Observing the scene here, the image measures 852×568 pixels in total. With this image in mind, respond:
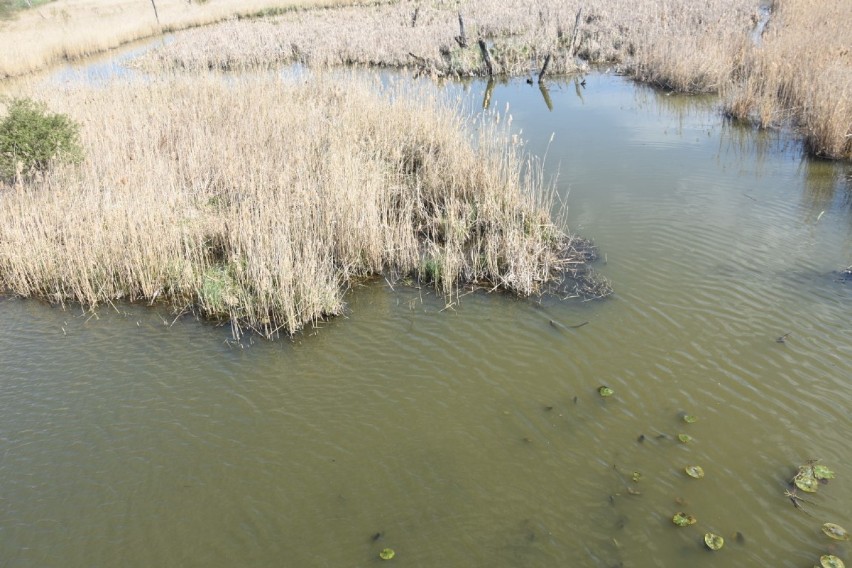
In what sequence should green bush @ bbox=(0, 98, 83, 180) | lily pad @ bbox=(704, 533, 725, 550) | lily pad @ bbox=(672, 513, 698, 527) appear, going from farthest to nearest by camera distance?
1. green bush @ bbox=(0, 98, 83, 180)
2. lily pad @ bbox=(672, 513, 698, 527)
3. lily pad @ bbox=(704, 533, 725, 550)

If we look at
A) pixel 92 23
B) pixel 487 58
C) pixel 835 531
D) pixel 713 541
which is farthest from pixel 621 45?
pixel 92 23

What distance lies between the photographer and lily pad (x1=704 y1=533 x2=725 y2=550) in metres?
3.54

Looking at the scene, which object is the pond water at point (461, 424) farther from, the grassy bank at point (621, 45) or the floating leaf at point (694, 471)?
the grassy bank at point (621, 45)

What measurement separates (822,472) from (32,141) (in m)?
9.69

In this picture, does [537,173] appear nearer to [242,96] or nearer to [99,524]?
[242,96]

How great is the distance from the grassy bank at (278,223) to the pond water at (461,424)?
366mm

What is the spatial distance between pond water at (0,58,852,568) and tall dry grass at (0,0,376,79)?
20957mm

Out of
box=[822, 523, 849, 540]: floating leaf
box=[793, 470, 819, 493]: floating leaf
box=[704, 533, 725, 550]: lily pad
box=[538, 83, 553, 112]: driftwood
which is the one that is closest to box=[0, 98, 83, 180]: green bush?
box=[704, 533, 725, 550]: lily pad

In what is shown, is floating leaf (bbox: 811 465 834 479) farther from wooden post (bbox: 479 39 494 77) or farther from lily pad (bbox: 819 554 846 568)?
wooden post (bbox: 479 39 494 77)

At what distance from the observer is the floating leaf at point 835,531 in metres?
3.55

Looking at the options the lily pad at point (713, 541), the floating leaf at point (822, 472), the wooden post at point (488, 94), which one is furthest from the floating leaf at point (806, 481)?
the wooden post at point (488, 94)

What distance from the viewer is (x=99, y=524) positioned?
389cm

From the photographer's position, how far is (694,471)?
4059mm

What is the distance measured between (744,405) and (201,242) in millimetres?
5786
